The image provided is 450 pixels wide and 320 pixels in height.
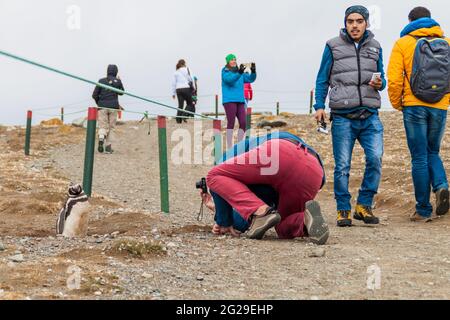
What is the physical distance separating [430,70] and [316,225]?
2.34 m

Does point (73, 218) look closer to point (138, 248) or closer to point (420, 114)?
point (138, 248)

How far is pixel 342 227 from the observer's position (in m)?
7.14

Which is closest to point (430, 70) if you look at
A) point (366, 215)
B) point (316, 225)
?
point (366, 215)

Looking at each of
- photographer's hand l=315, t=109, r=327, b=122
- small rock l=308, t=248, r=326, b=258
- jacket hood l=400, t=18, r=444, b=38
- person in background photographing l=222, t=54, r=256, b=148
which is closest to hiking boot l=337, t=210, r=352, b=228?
photographer's hand l=315, t=109, r=327, b=122

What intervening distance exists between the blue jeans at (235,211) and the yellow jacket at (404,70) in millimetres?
1992

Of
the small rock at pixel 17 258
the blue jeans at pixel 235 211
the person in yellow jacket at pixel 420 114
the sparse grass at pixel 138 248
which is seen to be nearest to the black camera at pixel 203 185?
the blue jeans at pixel 235 211

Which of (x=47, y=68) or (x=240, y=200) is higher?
(x=47, y=68)

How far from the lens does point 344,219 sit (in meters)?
7.21

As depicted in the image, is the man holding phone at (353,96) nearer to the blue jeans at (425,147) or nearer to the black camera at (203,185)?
the blue jeans at (425,147)

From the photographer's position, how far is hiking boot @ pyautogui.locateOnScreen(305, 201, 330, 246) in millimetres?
5758

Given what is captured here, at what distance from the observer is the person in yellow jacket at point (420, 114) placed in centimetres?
744

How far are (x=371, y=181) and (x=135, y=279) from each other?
3433mm

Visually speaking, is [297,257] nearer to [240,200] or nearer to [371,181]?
[240,200]
